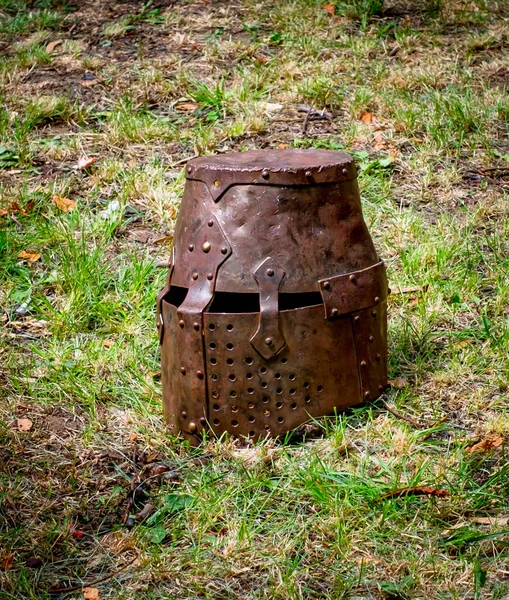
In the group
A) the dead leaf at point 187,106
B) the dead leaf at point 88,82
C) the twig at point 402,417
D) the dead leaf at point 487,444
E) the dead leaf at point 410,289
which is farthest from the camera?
the dead leaf at point 88,82

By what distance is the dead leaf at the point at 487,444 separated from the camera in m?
3.32

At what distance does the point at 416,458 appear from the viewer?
129 inches

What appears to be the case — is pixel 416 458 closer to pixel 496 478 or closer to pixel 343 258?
pixel 496 478

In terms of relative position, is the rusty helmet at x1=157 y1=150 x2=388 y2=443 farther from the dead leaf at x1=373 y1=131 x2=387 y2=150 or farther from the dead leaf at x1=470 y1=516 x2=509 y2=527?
the dead leaf at x1=373 y1=131 x2=387 y2=150

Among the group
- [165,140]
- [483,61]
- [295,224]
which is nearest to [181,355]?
[295,224]

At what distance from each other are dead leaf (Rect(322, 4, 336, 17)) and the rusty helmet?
398 cm

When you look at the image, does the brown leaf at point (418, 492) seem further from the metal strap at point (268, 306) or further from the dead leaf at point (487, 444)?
the metal strap at point (268, 306)

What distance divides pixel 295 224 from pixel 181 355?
0.65m

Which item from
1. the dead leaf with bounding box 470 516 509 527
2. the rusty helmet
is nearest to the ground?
the dead leaf with bounding box 470 516 509 527

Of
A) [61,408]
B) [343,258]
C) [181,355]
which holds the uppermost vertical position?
[343,258]

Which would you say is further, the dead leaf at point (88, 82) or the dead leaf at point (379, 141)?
the dead leaf at point (88, 82)

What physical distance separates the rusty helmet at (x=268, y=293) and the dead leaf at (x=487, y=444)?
1.58 ft

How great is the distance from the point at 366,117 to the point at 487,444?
311cm

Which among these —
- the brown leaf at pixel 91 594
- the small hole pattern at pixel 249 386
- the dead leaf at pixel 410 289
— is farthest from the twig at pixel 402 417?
the brown leaf at pixel 91 594
